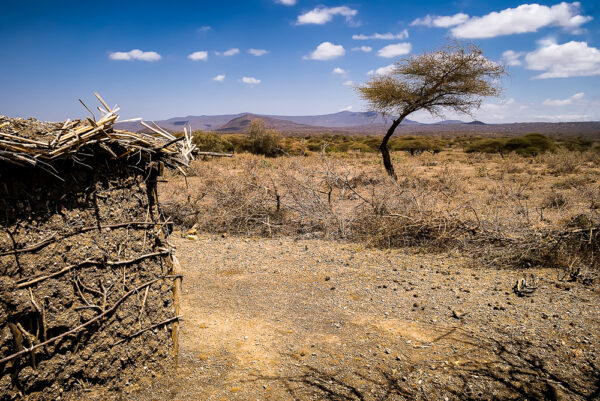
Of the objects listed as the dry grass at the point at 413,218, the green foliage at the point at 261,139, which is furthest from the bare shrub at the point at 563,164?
the green foliage at the point at 261,139

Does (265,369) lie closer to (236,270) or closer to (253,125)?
(236,270)

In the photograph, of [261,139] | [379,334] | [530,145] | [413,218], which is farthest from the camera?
[261,139]

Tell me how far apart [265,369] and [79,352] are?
155 centimetres

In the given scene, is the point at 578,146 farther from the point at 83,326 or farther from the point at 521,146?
the point at 83,326

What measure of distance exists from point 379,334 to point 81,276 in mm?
2931

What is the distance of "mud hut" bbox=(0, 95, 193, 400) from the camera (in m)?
2.30

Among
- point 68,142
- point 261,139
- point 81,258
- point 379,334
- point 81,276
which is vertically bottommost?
point 379,334

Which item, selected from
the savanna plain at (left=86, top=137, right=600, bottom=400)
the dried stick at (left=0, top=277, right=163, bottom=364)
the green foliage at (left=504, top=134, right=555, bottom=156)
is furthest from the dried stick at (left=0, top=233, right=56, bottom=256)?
the green foliage at (left=504, top=134, right=555, bottom=156)

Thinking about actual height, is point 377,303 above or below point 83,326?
below

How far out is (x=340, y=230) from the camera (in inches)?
287

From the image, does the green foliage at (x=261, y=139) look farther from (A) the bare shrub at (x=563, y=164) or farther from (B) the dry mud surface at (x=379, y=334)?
(B) the dry mud surface at (x=379, y=334)

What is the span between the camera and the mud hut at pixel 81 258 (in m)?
2.30

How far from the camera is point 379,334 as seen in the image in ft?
12.3

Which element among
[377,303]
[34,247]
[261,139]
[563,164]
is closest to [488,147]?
[563,164]
